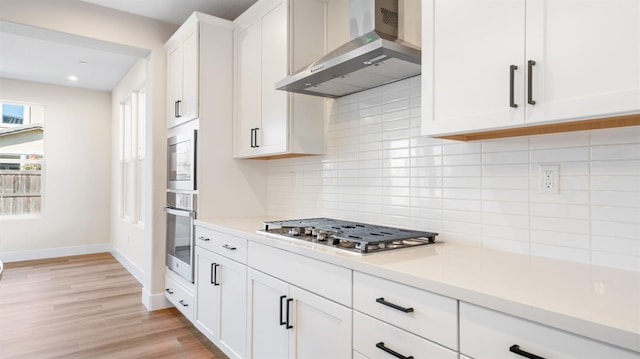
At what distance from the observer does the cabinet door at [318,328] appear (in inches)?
58.2

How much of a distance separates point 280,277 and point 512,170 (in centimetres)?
117

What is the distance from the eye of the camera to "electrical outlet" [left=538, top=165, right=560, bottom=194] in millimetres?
1441

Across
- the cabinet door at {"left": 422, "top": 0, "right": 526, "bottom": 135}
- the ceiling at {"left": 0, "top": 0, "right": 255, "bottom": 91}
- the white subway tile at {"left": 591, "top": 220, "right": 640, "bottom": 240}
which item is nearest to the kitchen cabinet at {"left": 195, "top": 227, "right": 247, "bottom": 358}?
the cabinet door at {"left": 422, "top": 0, "right": 526, "bottom": 135}

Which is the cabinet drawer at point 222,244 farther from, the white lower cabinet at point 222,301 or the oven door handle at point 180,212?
the oven door handle at point 180,212

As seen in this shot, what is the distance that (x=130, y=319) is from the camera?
3287mm

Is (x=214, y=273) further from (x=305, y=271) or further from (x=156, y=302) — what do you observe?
(x=156, y=302)

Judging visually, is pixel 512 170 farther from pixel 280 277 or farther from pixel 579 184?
pixel 280 277

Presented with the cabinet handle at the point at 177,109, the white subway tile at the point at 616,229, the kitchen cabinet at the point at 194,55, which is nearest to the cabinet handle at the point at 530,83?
the white subway tile at the point at 616,229

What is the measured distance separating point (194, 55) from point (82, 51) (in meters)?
2.30

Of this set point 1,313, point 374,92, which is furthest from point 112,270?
point 374,92

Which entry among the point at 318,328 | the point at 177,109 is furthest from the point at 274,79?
the point at 318,328

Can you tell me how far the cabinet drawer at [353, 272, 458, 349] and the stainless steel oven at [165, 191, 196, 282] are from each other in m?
1.88

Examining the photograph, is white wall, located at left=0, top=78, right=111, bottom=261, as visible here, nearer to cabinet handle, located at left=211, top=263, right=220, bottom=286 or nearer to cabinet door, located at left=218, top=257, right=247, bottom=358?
cabinet handle, located at left=211, top=263, right=220, bottom=286

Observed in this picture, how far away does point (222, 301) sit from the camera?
7.98 ft
